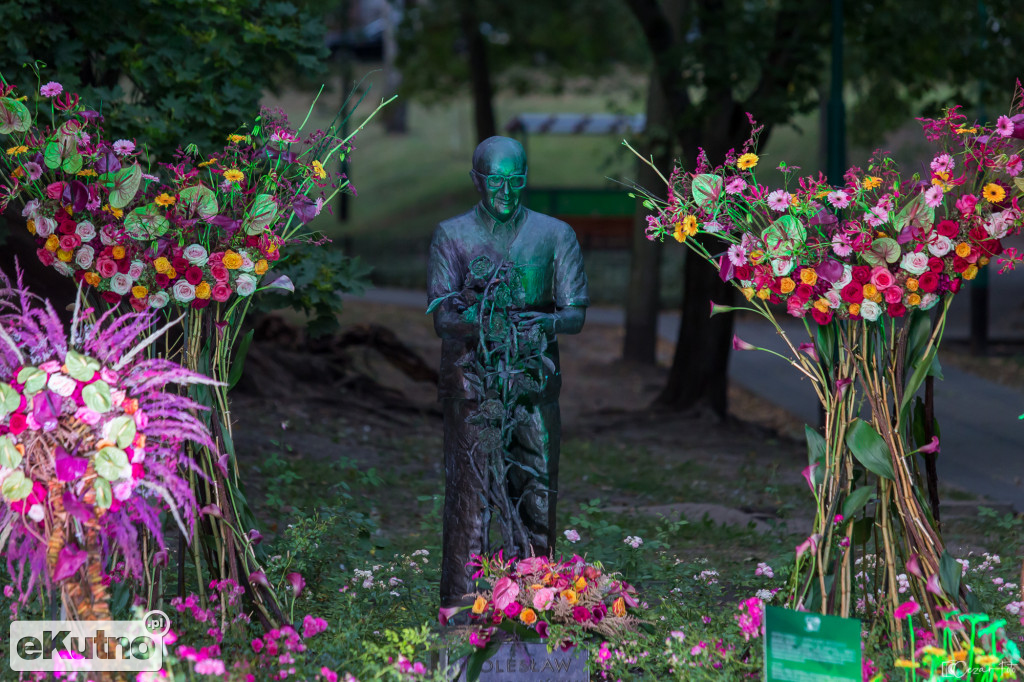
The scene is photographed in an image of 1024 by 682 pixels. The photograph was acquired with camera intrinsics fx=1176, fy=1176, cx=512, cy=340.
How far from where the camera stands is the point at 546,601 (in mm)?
4027

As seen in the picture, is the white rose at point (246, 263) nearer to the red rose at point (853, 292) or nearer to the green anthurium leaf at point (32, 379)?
the green anthurium leaf at point (32, 379)

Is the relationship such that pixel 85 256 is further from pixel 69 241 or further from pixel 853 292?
pixel 853 292

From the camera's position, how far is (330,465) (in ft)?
28.6

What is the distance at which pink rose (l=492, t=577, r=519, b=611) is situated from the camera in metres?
4.08

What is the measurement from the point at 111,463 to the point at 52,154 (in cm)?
136

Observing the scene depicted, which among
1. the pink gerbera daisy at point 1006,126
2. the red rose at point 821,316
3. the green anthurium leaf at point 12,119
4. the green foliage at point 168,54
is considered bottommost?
the red rose at point 821,316

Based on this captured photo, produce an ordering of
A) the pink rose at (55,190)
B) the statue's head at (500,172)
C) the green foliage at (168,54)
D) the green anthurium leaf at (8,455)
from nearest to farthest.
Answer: the green anthurium leaf at (8,455) < the pink rose at (55,190) < the statue's head at (500,172) < the green foliage at (168,54)

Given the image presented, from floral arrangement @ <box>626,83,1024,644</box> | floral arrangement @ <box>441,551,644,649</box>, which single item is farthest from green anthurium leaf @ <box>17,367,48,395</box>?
floral arrangement @ <box>626,83,1024,644</box>

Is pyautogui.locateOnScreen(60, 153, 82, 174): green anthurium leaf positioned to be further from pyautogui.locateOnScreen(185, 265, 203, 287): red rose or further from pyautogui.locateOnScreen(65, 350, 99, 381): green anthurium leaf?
pyautogui.locateOnScreen(65, 350, 99, 381): green anthurium leaf

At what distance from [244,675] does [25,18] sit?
4.62 meters

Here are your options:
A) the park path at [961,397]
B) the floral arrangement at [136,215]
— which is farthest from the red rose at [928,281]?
the park path at [961,397]

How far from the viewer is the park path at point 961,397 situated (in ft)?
31.8

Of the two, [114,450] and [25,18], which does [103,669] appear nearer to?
[114,450]

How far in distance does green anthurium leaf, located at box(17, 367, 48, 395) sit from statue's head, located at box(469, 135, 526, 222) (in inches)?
67.3
